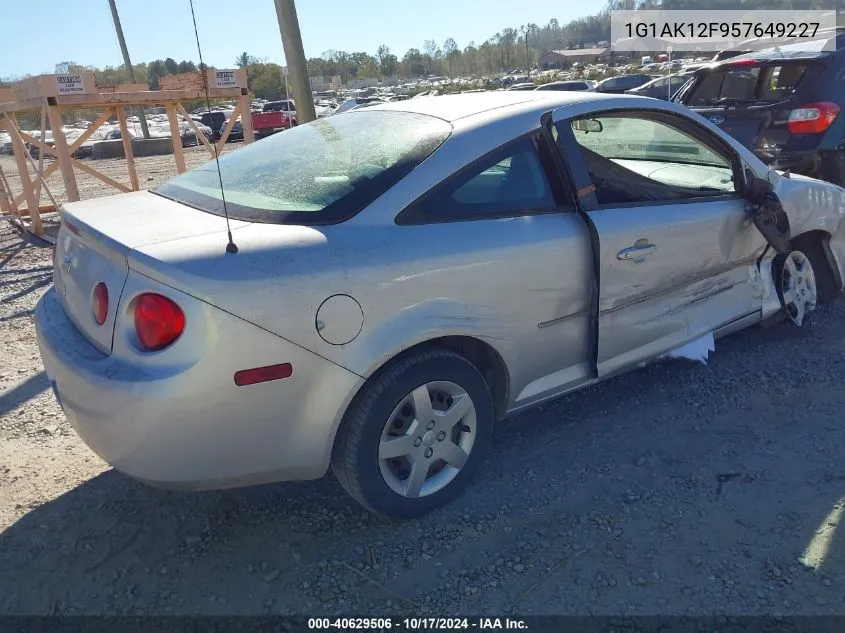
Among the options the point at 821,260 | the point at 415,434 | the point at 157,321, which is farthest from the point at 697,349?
the point at 157,321

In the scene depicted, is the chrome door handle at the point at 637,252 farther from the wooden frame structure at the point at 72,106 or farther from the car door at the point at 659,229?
the wooden frame structure at the point at 72,106

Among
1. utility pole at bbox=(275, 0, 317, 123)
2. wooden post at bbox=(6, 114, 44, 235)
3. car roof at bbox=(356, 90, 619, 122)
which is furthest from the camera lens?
wooden post at bbox=(6, 114, 44, 235)

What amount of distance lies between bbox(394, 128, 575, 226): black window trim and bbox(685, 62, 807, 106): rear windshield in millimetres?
4425

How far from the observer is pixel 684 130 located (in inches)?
140

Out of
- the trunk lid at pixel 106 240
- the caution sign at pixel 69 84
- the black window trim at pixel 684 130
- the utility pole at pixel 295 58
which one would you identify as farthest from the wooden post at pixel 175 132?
the black window trim at pixel 684 130

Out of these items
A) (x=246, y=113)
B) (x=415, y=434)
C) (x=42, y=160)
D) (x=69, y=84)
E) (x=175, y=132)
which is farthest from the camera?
(x=175, y=132)

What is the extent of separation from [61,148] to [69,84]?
0.75 m

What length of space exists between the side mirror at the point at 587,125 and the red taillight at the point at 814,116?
357cm

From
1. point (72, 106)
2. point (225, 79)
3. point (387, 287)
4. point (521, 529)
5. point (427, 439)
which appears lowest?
point (521, 529)

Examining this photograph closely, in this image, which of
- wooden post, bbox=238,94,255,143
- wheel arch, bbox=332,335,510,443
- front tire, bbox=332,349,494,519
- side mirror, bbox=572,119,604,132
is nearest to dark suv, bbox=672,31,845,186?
side mirror, bbox=572,119,604,132

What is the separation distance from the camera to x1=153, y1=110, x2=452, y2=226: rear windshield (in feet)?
8.36

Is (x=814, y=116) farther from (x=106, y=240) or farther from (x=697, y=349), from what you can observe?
(x=106, y=240)

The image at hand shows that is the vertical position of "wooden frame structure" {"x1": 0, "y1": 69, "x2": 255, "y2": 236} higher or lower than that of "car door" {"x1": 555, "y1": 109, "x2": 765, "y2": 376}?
higher

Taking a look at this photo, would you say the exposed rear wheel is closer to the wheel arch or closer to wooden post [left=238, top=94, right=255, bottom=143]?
the wheel arch
